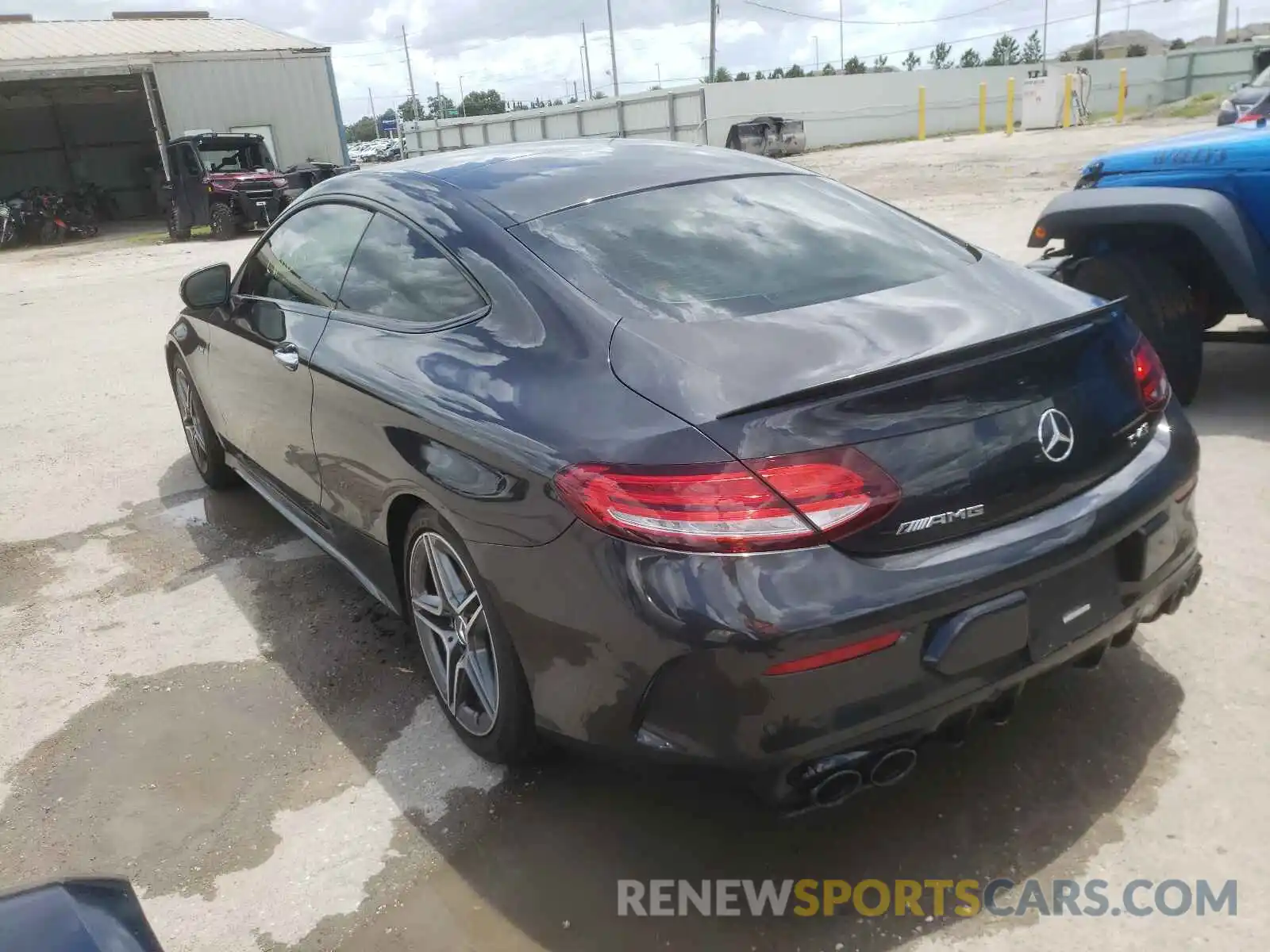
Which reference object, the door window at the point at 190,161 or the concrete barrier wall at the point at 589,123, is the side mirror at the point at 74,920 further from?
the concrete barrier wall at the point at 589,123

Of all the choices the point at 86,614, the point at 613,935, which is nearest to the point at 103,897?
the point at 613,935

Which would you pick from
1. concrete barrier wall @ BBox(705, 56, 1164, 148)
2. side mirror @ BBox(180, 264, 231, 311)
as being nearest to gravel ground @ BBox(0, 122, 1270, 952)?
side mirror @ BBox(180, 264, 231, 311)

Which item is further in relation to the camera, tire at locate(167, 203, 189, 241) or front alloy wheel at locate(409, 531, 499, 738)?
tire at locate(167, 203, 189, 241)

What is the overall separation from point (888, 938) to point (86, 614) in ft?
11.1

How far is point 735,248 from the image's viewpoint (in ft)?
8.96

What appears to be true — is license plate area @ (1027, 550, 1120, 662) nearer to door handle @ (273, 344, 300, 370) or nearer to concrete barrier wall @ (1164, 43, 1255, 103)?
door handle @ (273, 344, 300, 370)

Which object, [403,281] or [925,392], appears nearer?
[925,392]

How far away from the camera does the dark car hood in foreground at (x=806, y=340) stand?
6.87 feet

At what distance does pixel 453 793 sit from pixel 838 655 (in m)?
1.30

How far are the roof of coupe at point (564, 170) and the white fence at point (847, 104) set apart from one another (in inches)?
1224

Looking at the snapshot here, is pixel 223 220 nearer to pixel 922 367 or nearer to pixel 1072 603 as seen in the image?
pixel 922 367

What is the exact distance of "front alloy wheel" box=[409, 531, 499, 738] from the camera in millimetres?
2676

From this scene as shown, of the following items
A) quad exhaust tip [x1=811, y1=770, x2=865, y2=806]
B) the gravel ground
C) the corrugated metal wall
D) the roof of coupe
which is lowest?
the gravel ground

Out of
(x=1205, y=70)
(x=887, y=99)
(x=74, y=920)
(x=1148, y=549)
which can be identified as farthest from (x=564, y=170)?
(x=1205, y=70)
